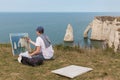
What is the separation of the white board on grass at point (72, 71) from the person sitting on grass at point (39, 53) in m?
1.16

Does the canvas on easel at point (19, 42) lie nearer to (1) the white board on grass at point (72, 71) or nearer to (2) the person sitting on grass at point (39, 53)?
(2) the person sitting on grass at point (39, 53)

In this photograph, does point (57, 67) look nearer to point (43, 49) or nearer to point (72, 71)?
point (72, 71)

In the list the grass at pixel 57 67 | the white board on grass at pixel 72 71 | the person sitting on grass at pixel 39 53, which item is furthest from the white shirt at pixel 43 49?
the white board on grass at pixel 72 71

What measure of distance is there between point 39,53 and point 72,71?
1.97 meters

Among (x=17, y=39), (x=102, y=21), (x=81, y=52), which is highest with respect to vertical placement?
(x=17, y=39)

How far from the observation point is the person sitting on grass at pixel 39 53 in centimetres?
959

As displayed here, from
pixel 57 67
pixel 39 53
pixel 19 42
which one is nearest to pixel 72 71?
pixel 57 67

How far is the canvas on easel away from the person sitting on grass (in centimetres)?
95

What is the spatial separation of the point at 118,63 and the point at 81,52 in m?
3.07

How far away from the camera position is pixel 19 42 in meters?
10.8

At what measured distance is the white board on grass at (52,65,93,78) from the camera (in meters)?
8.33

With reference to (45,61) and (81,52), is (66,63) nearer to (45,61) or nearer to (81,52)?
(45,61)

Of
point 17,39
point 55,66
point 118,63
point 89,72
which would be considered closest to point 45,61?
point 55,66

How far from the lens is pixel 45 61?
10.3 m
